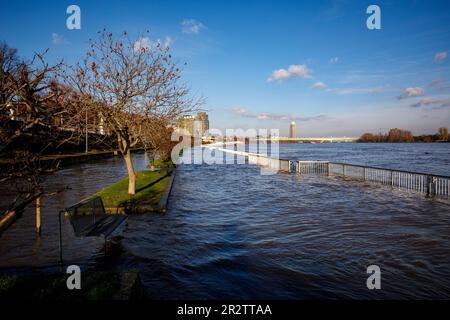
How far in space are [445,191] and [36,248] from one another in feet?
54.4

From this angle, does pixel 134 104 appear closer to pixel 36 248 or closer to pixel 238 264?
pixel 36 248

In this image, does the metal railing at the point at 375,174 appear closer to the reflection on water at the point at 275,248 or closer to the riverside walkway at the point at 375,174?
the riverside walkway at the point at 375,174

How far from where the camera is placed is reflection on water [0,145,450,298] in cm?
519

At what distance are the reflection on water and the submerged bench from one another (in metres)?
0.61

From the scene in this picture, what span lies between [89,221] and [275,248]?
4.15 m

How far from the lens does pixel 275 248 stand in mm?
7055

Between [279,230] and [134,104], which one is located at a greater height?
[134,104]

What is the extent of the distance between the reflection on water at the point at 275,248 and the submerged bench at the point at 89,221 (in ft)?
1.99

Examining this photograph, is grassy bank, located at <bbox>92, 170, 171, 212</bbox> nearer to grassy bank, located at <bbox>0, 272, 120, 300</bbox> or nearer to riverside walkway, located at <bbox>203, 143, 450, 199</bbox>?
grassy bank, located at <bbox>0, 272, 120, 300</bbox>

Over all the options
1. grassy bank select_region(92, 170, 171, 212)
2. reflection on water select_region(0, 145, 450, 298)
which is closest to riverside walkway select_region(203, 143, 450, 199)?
reflection on water select_region(0, 145, 450, 298)

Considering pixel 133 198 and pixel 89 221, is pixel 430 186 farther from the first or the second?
pixel 89 221

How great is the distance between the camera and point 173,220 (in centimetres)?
952

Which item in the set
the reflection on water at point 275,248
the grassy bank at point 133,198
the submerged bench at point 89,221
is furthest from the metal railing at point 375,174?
the submerged bench at point 89,221
